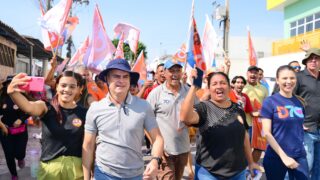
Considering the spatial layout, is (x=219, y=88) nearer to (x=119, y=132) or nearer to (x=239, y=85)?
(x=119, y=132)

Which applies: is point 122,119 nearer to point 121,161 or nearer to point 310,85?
point 121,161

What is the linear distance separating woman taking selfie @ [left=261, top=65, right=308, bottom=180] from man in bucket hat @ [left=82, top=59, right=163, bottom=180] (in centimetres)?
140

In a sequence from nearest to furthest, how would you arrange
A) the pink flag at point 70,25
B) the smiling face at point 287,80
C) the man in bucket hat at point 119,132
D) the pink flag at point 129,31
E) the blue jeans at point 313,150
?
the man in bucket hat at point 119,132, the smiling face at point 287,80, the blue jeans at point 313,150, the pink flag at point 70,25, the pink flag at point 129,31

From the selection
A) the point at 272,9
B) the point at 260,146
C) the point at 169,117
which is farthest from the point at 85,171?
the point at 272,9

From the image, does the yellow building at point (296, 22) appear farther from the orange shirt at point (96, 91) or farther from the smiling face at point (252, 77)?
the orange shirt at point (96, 91)

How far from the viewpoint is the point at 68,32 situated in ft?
24.5

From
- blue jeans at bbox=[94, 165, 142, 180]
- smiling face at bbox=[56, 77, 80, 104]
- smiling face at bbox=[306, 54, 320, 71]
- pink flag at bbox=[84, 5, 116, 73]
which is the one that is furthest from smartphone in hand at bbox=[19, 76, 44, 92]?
smiling face at bbox=[306, 54, 320, 71]

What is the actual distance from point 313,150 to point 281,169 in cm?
87

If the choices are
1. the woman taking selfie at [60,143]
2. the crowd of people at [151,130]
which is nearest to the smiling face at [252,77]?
the crowd of people at [151,130]

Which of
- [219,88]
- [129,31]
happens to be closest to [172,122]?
[219,88]

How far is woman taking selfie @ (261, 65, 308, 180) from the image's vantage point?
3.65 metres

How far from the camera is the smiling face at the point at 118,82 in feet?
9.57

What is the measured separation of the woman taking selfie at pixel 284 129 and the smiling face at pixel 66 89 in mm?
1978

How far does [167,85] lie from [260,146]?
86.4 inches
